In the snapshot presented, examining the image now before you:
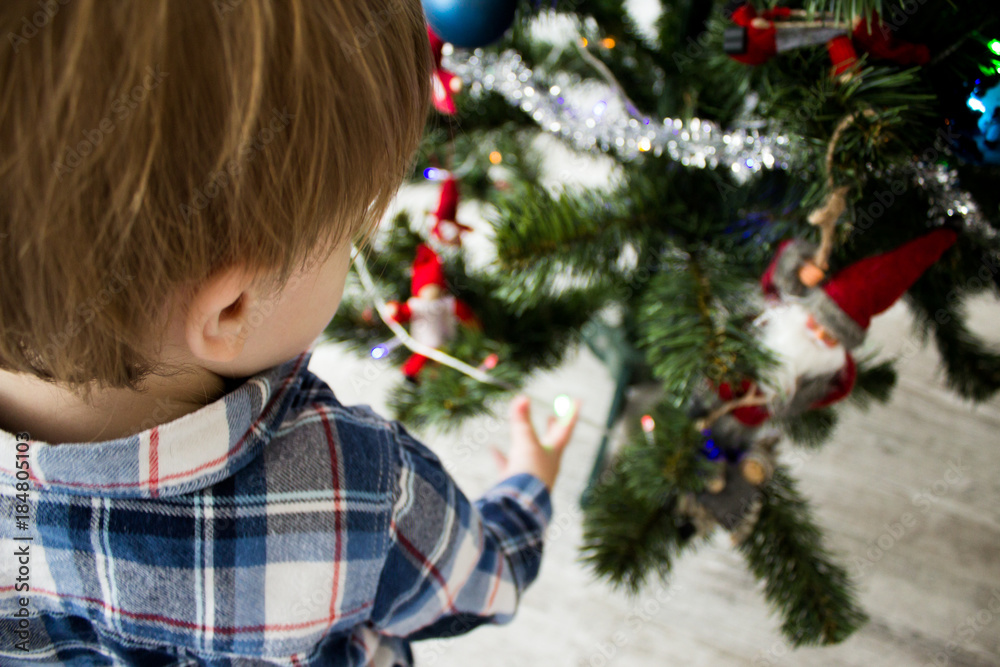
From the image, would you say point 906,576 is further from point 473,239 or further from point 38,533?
point 38,533

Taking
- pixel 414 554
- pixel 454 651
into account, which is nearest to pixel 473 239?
pixel 454 651

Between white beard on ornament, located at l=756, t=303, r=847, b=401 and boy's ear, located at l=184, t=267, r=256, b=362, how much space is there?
0.32 metres

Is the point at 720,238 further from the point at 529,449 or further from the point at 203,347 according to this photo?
the point at 203,347

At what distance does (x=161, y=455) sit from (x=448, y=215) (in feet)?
1.08

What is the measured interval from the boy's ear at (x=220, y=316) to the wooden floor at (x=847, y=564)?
0.48 metres

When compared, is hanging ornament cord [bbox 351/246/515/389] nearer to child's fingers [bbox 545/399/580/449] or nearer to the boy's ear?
child's fingers [bbox 545/399/580/449]

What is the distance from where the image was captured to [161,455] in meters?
0.30

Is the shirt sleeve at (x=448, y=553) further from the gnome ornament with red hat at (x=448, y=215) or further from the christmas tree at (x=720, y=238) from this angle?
the gnome ornament with red hat at (x=448, y=215)

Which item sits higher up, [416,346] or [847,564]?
[416,346]

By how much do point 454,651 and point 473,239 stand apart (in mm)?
615

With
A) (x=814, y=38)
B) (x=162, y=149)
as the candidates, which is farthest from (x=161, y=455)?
(x=814, y=38)

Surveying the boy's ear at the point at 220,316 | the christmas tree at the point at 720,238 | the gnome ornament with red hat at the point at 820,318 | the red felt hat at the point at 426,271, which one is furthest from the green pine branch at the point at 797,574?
the boy's ear at the point at 220,316

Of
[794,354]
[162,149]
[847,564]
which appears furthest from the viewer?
[847,564]

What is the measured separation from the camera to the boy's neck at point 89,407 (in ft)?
0.98
